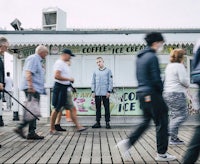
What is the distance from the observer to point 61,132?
9.40 meters

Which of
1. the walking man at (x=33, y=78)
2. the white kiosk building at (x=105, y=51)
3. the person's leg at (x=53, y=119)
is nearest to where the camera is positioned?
the walking man at (x=33, y=78)

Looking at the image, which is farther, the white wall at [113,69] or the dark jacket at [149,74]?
the white wall at [113,69]

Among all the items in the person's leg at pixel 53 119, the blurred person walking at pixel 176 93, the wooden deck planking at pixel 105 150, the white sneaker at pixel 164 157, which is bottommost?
the wooden deck planking at pixel 105 150

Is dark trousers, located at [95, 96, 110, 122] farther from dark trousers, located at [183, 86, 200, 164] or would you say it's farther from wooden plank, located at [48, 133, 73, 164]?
dark trousers, located at [183, 86, 200, 164]

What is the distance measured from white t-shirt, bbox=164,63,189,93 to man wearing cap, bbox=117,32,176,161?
1.67 meters

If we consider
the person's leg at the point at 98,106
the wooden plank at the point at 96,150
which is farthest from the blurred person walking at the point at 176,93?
the person's leg at the point at 98,106

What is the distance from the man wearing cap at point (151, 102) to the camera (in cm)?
549

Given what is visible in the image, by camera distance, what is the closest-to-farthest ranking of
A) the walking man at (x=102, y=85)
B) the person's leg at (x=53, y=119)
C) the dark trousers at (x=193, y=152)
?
the dark trousers at (x=193, y=152) < the person's leg at (x=53, y=119) < the walking man at (x=102, y=85)

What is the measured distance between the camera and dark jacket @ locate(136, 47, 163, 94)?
18.0 ft

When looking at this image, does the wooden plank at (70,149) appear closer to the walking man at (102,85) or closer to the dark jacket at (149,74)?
the dark jacket at (149,74)

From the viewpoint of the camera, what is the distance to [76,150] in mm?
6582

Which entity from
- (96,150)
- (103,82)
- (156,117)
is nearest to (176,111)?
(96,150)

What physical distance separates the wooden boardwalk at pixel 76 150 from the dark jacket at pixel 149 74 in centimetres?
107

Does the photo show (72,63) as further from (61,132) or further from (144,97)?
(144,97)
